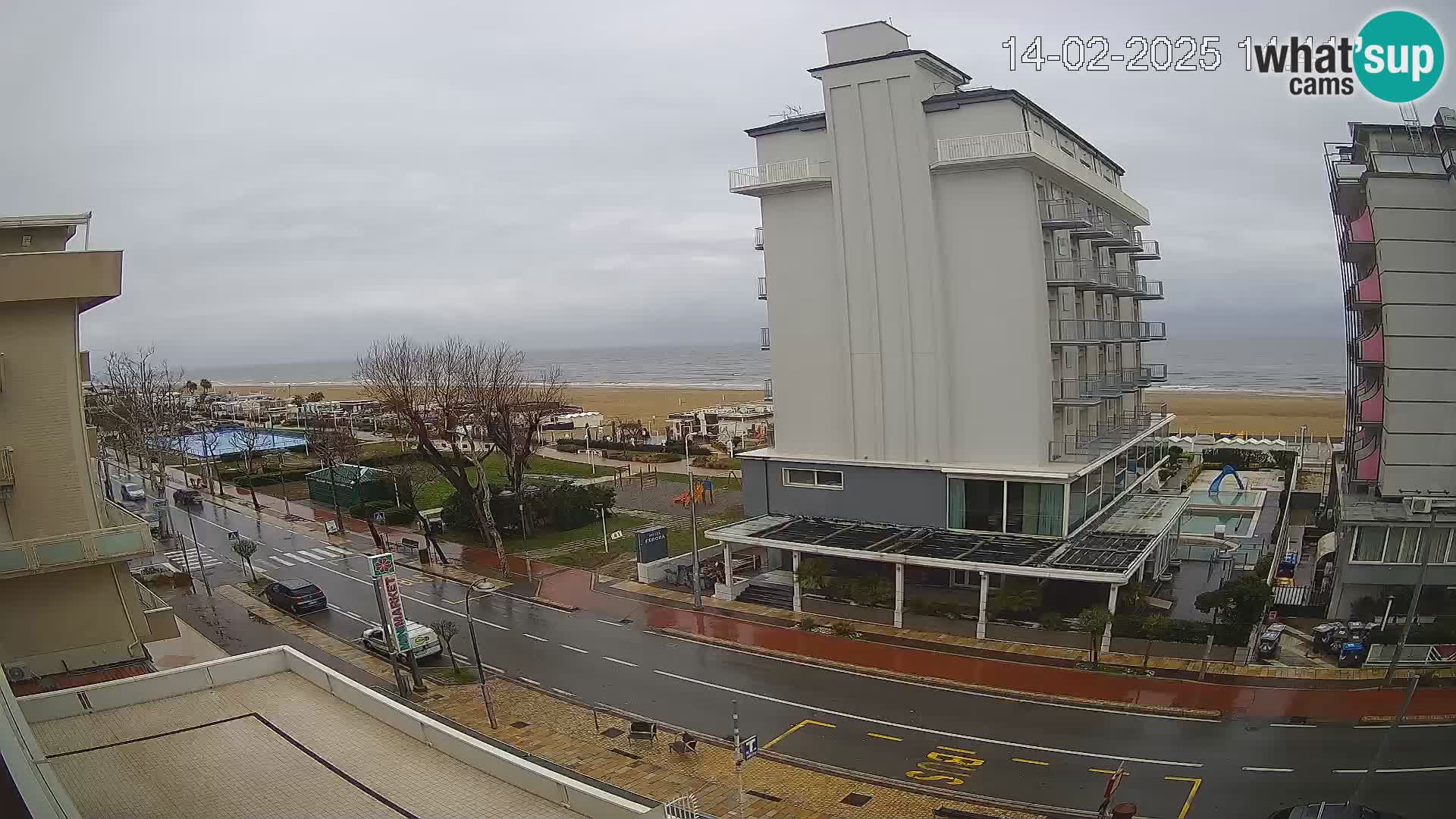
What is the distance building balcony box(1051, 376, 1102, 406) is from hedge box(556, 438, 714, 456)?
35.9 meters

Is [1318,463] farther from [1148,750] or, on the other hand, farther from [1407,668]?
[1148,750]

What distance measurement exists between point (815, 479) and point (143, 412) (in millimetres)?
47278

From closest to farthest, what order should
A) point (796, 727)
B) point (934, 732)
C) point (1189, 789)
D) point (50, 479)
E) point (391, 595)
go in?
1. point (1189, 789)
2. point (50, 479)
3. point (934, 732)
4. point (796, 727)
5. point (391, 595)

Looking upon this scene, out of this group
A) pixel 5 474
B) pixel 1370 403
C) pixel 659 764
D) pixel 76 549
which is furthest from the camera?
pixel 1370 403

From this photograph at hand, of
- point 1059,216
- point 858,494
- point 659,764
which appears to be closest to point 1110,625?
point 858,494

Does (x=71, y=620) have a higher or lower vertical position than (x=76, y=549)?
lower

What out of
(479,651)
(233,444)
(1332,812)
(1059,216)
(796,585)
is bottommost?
(1332,812)

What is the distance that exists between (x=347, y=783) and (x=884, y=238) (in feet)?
86.6

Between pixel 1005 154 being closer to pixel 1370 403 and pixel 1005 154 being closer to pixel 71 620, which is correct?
pixel 1370 403

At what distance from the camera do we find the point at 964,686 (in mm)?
24297

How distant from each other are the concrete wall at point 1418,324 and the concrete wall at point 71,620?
37.9 m

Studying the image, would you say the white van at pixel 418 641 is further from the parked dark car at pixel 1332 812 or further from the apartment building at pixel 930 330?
the parked dark car at pixel 1332 812

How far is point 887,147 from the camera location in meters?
32.1

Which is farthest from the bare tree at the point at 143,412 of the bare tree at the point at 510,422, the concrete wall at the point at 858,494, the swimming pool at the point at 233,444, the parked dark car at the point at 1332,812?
the parked dark car at the point at 1332,812
